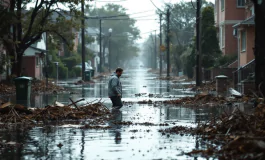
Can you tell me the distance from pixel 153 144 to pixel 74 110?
666 centimetres

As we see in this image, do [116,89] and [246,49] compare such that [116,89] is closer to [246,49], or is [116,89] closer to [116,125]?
[116,125]

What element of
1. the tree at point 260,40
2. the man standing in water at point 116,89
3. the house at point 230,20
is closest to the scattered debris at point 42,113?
the man standing in water at point 116,89

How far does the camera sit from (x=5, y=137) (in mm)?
12664

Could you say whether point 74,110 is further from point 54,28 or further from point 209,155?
point 54,28

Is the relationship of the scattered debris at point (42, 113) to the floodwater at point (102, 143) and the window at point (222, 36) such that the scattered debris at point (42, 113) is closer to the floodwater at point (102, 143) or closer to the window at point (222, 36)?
the floodwater at point (102, 143)

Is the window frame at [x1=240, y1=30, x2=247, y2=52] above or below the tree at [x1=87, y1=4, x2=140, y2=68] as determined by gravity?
below

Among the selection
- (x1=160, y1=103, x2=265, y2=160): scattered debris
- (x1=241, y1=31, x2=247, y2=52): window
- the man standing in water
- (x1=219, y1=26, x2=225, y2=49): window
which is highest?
(x1=219, y1=26, x2=225, y2=49): window

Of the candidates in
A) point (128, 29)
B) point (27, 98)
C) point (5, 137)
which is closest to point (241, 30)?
point (27, 98)

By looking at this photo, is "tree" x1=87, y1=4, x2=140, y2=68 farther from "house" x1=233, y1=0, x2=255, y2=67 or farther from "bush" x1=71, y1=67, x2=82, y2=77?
"house" x1=233, y1=0, x2=255, y2=67

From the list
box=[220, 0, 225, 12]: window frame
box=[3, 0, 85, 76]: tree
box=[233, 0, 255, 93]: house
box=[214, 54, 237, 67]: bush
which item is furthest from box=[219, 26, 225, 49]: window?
box=[3, 0, 85, 76]: tree

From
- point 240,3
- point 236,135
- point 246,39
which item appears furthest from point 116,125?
point 240,3

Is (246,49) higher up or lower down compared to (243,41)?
lower down

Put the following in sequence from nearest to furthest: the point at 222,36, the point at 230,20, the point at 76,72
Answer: the point at 230,20
the point at 222,36
the point at 76,72

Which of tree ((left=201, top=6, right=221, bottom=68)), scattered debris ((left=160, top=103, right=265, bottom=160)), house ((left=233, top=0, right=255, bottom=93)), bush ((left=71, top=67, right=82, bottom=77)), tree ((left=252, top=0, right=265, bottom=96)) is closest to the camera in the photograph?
scattered debris ((left=160, top=103, right=265, bottom=160))
